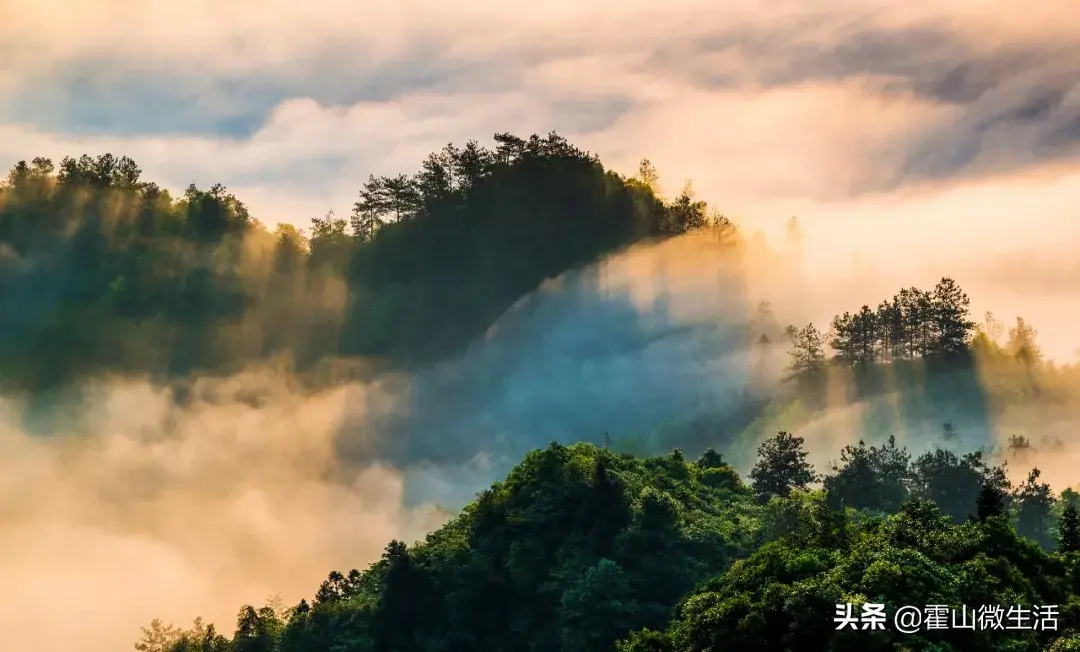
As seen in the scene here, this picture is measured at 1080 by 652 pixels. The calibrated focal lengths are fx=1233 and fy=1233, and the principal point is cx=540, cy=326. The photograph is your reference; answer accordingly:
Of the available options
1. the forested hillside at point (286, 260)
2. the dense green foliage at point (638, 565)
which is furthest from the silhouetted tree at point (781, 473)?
the forested hillside at point (286, 260)

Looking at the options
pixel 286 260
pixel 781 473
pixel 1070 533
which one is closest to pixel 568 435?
pixel 286 260

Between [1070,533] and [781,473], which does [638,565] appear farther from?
[781,473]

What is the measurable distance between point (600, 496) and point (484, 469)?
3060 inches

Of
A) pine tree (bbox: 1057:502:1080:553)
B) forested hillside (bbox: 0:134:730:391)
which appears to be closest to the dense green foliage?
pine tree (bbox: 1057:502:1080:553)

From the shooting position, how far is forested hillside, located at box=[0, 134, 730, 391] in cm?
13388

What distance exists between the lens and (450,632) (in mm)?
58438

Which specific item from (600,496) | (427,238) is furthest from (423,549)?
(427,238)

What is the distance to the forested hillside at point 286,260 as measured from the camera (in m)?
134

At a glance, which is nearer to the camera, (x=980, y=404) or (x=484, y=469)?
(x=980, y=404)

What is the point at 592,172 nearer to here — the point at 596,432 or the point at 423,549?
the point at 596,432

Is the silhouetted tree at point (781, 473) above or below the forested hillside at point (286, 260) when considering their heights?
below

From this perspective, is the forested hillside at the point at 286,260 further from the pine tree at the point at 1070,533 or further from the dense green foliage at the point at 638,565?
the pine tree at the point at 1070,533

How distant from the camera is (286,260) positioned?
144500mm

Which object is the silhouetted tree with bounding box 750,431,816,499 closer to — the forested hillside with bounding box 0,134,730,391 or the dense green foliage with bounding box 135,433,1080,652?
the dense green foliage with bounding box 135,433,1080,652
